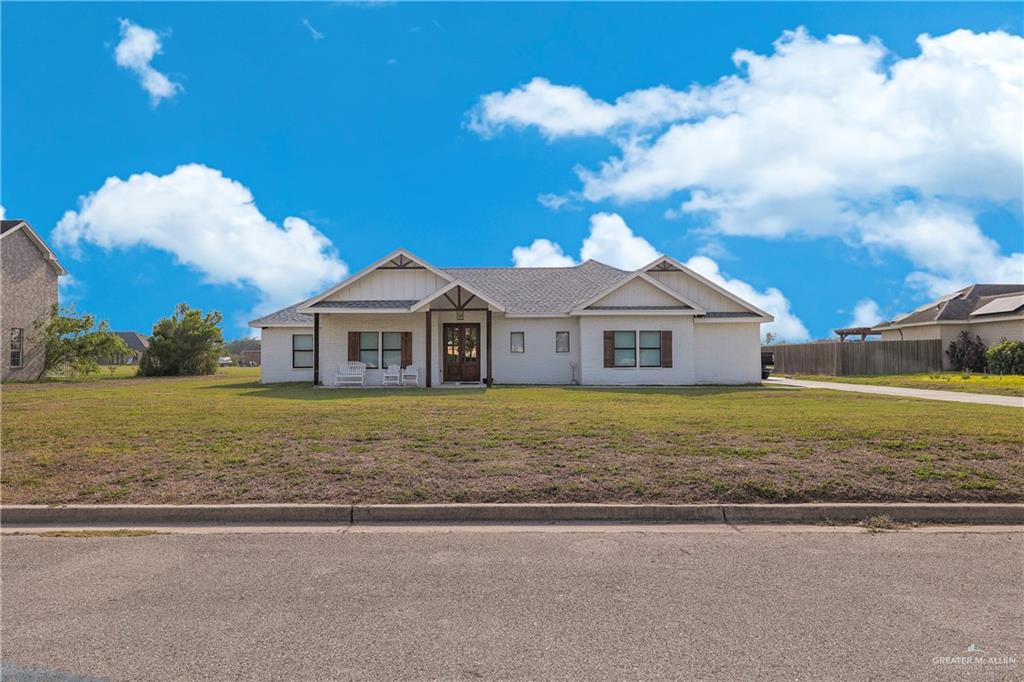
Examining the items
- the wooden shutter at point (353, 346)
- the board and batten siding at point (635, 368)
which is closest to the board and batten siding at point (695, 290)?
the board and batten siding at point (635, 368)

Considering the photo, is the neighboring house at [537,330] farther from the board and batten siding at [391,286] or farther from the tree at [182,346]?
the tree at [182,346]

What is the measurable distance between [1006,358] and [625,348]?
59.9 feet

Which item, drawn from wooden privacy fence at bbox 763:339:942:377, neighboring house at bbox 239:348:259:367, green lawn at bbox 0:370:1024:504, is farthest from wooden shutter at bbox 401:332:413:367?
neighboring house at bbox 239:348:259:367

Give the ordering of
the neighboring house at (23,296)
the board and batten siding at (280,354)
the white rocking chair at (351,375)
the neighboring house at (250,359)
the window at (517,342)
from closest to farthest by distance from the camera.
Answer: the white rocking chair at (351,375) < the window at (517,342) < the board and batten siding at (280,354) < the neighboring house at (23,296) < the neighboring house at (250,359)

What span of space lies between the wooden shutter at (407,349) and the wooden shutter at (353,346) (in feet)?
5.45

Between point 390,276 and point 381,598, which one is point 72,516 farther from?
point 390,276

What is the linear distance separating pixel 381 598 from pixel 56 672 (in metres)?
1.82

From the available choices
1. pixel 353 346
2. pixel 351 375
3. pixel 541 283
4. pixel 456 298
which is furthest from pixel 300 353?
pixel 541 283

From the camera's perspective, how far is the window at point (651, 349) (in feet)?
72.5

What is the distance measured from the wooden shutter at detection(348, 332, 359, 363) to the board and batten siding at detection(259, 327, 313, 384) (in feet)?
12.5

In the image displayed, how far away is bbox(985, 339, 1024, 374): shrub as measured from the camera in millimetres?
26266

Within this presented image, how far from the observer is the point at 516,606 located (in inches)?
160

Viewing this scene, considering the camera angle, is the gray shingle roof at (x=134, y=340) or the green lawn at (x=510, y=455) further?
the gray shingle roof at (x=134, y=340)

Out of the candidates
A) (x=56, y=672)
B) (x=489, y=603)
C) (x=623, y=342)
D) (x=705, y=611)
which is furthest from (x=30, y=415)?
(x=623, y=342)
